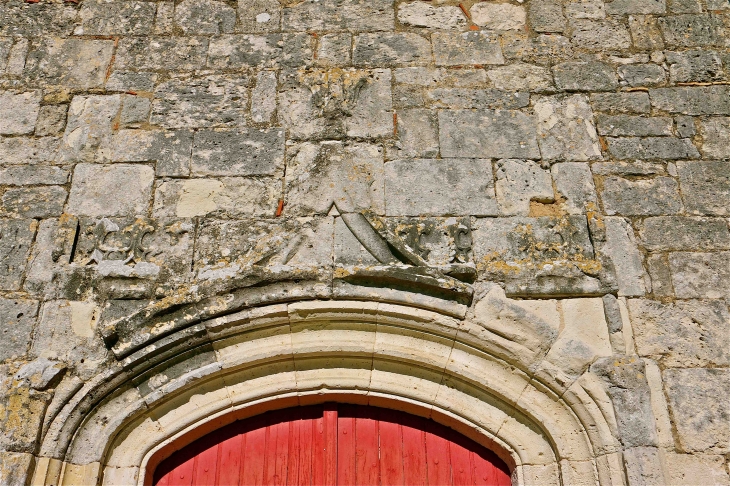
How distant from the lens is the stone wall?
9.68 ft

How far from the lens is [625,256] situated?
314 centimetres

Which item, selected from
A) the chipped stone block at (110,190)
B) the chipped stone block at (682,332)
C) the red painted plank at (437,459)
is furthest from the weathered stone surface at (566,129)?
the chipped stone block at (110,190)

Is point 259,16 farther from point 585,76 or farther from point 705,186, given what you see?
point 705,186

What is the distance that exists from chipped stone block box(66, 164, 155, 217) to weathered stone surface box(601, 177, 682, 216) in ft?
6.98

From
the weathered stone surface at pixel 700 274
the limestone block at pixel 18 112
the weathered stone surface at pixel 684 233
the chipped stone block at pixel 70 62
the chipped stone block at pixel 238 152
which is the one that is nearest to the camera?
the weathered stone surface at pixel 700 274

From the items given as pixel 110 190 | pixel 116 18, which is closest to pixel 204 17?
pixel 116 18

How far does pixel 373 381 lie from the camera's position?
3.02m

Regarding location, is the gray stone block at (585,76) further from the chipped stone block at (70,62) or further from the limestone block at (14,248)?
the limestone block at (14,248)

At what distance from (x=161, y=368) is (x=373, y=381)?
2.88 feet

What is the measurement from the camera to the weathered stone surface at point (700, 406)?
2766mm

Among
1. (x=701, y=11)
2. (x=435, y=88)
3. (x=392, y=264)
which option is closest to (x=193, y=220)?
(x=392, y=264)

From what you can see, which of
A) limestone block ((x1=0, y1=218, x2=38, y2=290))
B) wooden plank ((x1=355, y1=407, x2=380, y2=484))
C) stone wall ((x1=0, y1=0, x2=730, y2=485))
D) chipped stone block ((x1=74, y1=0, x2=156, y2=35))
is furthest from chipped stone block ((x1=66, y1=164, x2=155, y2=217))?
wooden plank ((x1=355, y1=407, x2=380, y2=484))

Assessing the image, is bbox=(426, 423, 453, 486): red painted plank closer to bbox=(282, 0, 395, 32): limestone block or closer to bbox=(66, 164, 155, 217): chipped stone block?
bbox=(66, 164, 155, 217): chipped stone block

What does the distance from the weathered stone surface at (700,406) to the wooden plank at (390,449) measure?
110 cm
